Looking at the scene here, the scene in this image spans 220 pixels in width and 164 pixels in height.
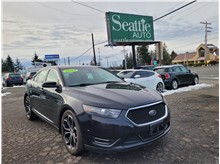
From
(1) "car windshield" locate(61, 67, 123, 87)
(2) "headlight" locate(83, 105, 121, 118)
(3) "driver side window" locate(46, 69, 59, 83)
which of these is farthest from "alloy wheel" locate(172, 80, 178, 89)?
(2) "headlight" locate(83, 105, 121, 118)

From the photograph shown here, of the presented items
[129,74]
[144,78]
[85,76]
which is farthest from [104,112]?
[144,78]

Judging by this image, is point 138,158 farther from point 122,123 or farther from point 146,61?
point 146,61

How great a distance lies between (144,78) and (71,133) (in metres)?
6.07

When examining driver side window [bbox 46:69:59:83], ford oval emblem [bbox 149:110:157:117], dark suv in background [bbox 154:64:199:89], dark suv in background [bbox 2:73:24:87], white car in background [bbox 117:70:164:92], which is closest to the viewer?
ford oval emblem [bbox 149:110:157:117]

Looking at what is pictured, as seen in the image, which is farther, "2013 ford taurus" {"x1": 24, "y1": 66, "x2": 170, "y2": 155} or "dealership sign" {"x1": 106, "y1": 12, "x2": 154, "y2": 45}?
"dealership sign" {"x1": 106, "y1": 12, "x2": 154, "y2": 45}

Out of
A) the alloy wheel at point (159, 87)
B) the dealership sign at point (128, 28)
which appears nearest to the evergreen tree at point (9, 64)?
the dealership sign at point (128, 28)

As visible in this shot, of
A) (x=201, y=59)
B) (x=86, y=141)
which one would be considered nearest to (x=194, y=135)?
(x=86, y=141)

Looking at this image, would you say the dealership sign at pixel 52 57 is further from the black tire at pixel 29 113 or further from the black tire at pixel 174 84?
the black tire at pixel 29 113

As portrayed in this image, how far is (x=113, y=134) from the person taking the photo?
8.42ft

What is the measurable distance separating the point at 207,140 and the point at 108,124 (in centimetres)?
212

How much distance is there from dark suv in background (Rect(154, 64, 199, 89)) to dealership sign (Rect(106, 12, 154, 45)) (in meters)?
6.45

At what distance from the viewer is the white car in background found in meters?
8.23

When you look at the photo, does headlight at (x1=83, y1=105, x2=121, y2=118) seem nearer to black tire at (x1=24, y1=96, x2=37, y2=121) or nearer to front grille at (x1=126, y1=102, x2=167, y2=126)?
front grille at (x1=126, y1=102, x2=167, y2=126)

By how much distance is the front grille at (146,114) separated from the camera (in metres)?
2.64
